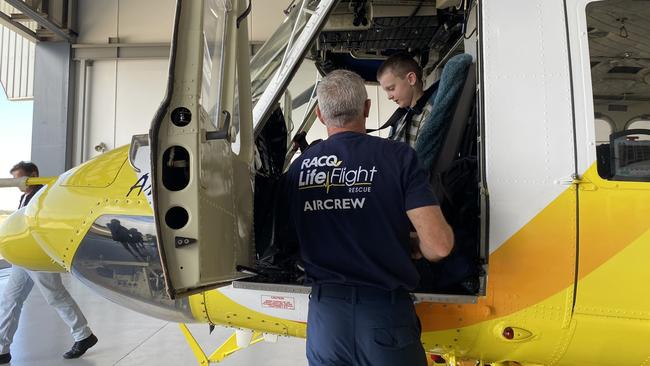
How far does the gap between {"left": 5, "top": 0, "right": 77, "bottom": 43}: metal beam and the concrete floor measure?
275 inches

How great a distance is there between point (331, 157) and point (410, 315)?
0.64 meters

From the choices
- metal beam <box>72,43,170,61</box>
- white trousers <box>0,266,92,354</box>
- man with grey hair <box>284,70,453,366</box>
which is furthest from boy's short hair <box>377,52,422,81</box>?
metal beam <box>72,43,170,61</box>

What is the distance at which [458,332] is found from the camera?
2.01m

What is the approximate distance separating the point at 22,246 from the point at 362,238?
2.17 meters

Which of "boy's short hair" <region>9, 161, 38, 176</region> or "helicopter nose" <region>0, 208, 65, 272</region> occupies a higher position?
"boy's short hair" <region>9, 161, 38, 176</region>

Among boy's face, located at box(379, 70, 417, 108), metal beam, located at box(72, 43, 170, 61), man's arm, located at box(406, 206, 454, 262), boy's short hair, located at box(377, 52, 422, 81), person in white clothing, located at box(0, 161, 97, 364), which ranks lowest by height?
person in white clothing, located at box(0, 161, 97, 364)

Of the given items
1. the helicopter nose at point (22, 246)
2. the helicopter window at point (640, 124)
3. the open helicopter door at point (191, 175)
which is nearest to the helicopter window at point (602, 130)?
the helicopter window at point (640, 124)

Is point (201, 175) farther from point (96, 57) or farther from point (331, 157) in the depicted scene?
point (96, 57)

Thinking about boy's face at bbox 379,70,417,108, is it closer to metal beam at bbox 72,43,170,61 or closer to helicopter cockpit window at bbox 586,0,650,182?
helicopter cockpit window at bbox 586,0,650,182

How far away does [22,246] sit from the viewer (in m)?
2.57

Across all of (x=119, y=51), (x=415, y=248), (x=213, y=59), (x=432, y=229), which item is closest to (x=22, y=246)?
(x=213, y=59)

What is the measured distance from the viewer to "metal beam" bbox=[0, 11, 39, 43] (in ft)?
32.7

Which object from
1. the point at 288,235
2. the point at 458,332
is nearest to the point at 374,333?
the point at 288,235

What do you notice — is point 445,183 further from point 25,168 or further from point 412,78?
point 25,168
